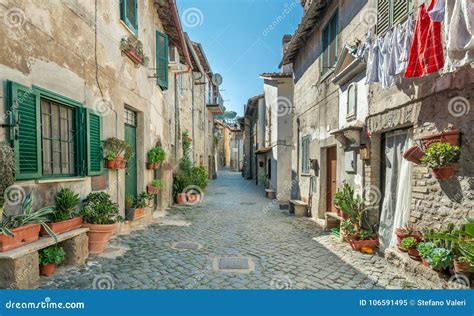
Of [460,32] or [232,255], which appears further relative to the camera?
[232,255]

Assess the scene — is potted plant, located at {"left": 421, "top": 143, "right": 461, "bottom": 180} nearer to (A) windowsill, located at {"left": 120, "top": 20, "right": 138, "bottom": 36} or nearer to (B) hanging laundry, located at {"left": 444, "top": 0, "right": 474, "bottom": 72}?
(B) hanging laundry, located at {"left": 444, "top": 0, "right": 474, "bottom": 72}

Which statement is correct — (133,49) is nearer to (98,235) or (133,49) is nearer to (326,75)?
(98,235)

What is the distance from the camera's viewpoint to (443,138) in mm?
3279

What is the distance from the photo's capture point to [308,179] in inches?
326

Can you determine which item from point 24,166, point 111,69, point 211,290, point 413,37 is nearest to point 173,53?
point 111,69

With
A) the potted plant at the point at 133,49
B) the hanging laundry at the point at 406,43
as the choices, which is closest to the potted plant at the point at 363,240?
the hanging laundry at the point at 406,43

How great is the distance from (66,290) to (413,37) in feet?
18.8

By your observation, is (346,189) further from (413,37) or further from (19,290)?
(19,290)

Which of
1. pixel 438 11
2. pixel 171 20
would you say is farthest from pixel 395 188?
pixel 171 20

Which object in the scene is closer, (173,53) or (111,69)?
(111,69)

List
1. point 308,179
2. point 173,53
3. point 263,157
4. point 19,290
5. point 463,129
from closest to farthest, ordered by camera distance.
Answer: point 19,290 → point 463,129 → point 308,179 → point 173,53 → point 263,157

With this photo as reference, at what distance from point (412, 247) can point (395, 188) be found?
3.97 ft

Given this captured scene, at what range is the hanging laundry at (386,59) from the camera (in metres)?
3.98

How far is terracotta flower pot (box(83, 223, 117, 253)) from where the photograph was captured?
4141 millimetres
